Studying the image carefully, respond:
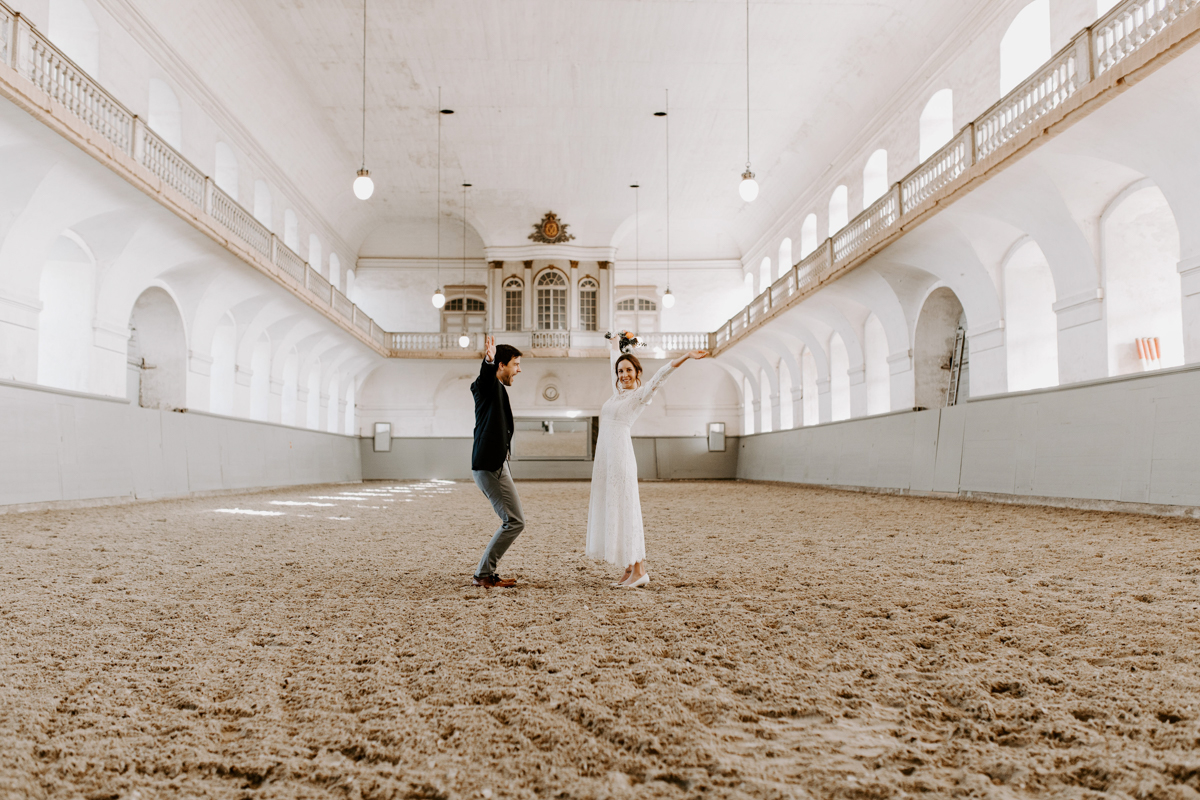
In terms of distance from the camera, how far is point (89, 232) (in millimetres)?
13867

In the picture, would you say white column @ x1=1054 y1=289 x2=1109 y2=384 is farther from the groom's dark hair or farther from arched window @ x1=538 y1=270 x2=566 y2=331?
arched window @ x1=538 y1=270 x2=566 y2=331

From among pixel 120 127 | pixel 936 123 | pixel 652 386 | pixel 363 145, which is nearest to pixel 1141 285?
pixel 936 123

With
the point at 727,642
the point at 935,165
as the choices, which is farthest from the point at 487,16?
the point at 727,642

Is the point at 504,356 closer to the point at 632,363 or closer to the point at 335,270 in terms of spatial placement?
the point at 632,363

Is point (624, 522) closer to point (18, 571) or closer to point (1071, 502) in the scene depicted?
point (18, 571)

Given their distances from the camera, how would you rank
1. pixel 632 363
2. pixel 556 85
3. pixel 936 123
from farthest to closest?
1. pixel 556 85
2. pixel 936 123
3. pixel 632 363

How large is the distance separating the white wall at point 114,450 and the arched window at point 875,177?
17.1 meters

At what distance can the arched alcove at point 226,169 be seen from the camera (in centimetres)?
1889

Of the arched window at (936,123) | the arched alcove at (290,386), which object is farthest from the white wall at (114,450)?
the arched window at (936,123)

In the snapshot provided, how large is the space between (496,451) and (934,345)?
1554 cm

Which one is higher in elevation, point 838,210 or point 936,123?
point 936,123

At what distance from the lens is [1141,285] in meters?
11.9

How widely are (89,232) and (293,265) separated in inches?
296

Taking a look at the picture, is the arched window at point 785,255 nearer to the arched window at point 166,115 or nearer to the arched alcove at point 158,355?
the arched window at point 166,115
